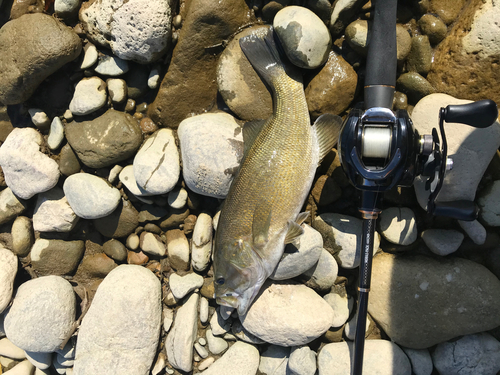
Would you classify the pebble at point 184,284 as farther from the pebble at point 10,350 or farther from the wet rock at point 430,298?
the pebble at point 10,350

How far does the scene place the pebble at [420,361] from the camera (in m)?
3.28

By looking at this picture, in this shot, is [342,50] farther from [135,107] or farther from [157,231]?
[157,231]

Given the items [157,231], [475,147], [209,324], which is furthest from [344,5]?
[209,324]

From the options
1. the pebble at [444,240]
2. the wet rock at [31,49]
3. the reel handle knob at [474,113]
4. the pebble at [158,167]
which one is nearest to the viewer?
the reel handle knob at [474,113]

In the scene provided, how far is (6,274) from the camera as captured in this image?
3.77 m

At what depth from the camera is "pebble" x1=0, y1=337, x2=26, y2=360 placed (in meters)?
4.16

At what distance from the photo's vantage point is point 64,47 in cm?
333

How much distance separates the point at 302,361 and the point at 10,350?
3772 millimetres

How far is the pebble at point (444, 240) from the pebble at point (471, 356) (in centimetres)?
91

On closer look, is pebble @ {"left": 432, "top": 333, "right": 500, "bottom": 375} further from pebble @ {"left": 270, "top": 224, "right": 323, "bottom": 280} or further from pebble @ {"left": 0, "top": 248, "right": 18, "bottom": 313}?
pebble @ {"left": 0, "top": 248, "right": 18, "bottom": 313}

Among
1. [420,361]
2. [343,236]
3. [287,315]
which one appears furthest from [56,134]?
[420,361]

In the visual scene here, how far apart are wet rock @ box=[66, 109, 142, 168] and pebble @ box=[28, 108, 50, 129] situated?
0.37m

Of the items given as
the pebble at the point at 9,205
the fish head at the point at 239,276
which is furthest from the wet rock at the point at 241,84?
the pebble at the point at 9,205

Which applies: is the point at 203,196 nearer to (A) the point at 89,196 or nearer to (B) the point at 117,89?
(A) the point at 89,196
